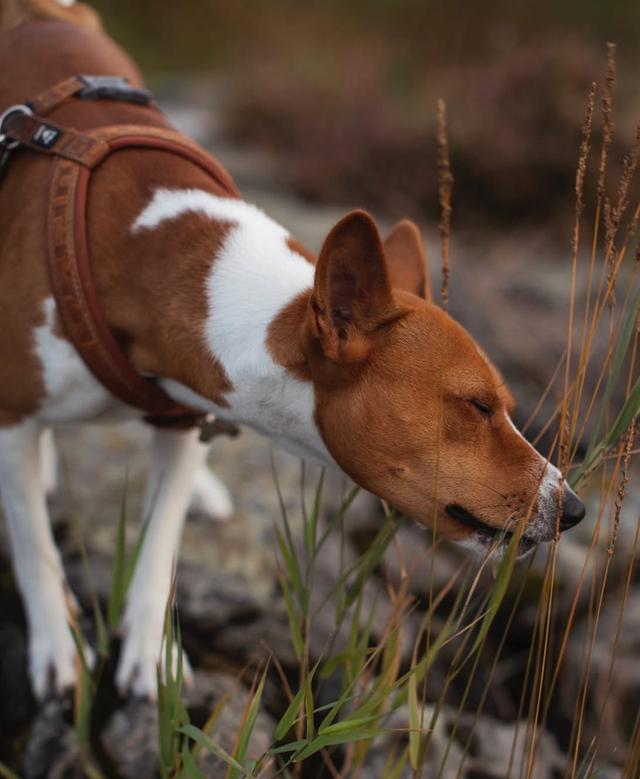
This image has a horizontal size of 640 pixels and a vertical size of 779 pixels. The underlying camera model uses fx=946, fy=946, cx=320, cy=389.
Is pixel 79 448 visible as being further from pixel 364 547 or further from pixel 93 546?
pixel 364 547

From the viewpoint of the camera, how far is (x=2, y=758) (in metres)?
2.21

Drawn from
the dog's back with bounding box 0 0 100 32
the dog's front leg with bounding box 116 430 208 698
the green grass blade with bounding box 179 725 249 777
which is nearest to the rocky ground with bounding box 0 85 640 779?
the dog's front leg with bounding box 116 430 208 698

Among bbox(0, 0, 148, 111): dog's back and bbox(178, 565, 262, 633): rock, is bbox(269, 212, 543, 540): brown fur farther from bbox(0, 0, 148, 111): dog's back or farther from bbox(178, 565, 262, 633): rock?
bbox(0, 0, 148, 111): dog's back

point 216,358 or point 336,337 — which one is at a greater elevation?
point 336,337

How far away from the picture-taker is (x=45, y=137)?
83.1 inches

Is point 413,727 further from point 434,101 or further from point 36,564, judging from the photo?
point 434,101

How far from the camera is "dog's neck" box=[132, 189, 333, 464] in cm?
185

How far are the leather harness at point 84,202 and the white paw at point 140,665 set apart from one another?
58cm

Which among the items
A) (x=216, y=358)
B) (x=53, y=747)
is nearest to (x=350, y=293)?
(x=216, y=358)

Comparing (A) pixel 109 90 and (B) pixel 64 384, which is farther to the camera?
(A) pixel 109 90

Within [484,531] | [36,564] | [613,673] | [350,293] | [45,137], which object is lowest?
[613,673]

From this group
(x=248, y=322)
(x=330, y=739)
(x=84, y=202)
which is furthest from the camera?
(x=84, y=202)

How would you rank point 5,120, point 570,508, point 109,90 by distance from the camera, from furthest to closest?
point 109,90, point 5,120, point 570,508

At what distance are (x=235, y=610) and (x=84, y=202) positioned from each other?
122 cm
